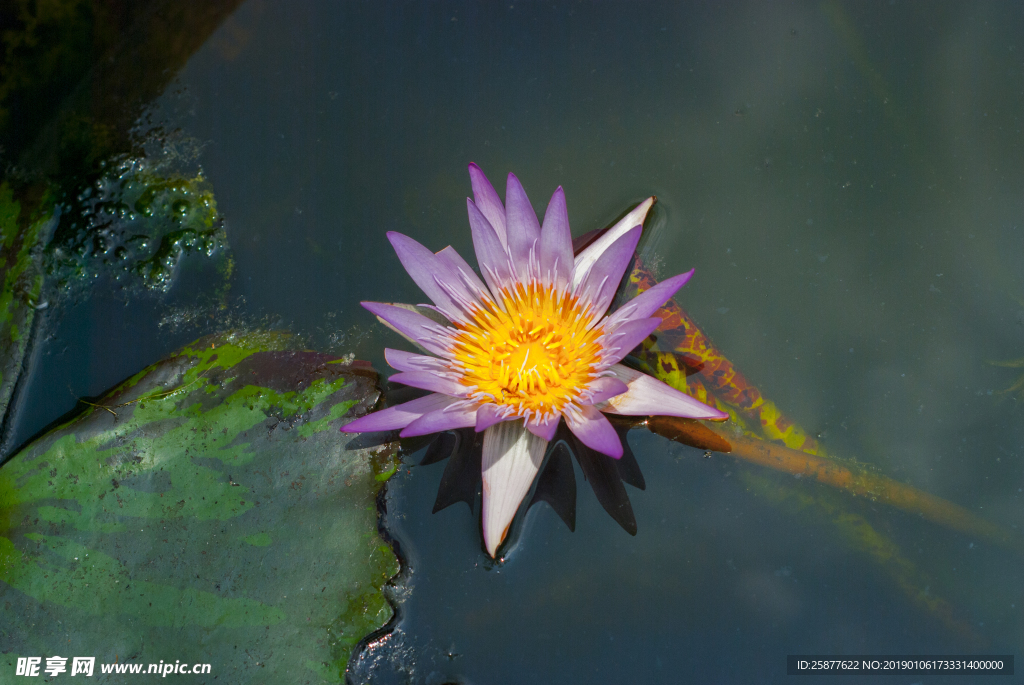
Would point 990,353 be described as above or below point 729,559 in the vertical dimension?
above

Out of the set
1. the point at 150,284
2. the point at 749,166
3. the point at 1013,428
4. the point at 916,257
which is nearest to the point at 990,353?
the point at 1013,428

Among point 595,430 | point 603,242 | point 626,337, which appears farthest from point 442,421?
point 603,242

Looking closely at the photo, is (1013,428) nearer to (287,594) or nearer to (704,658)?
(704,658)

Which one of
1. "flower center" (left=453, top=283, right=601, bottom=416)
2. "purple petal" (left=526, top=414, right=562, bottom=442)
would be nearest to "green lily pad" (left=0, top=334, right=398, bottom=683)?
"flower center" (left=453, top=283, right=601, bottom=416)

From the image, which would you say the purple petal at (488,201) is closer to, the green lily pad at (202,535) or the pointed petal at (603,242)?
the pointed petal at (603,242)

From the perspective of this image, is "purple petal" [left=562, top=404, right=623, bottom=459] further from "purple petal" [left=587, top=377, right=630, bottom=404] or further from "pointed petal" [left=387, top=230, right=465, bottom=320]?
"pointed petal" [left=387, top=230, right=465, bottom=320]

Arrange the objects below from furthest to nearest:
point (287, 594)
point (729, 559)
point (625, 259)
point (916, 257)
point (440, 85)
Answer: point (440, 85), point (916, 257), point (729, 559), point (287, 594), point (625, 259)

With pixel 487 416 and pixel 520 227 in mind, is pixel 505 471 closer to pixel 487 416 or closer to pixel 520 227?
pixel 487 416

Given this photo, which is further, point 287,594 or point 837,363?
point 837,363
